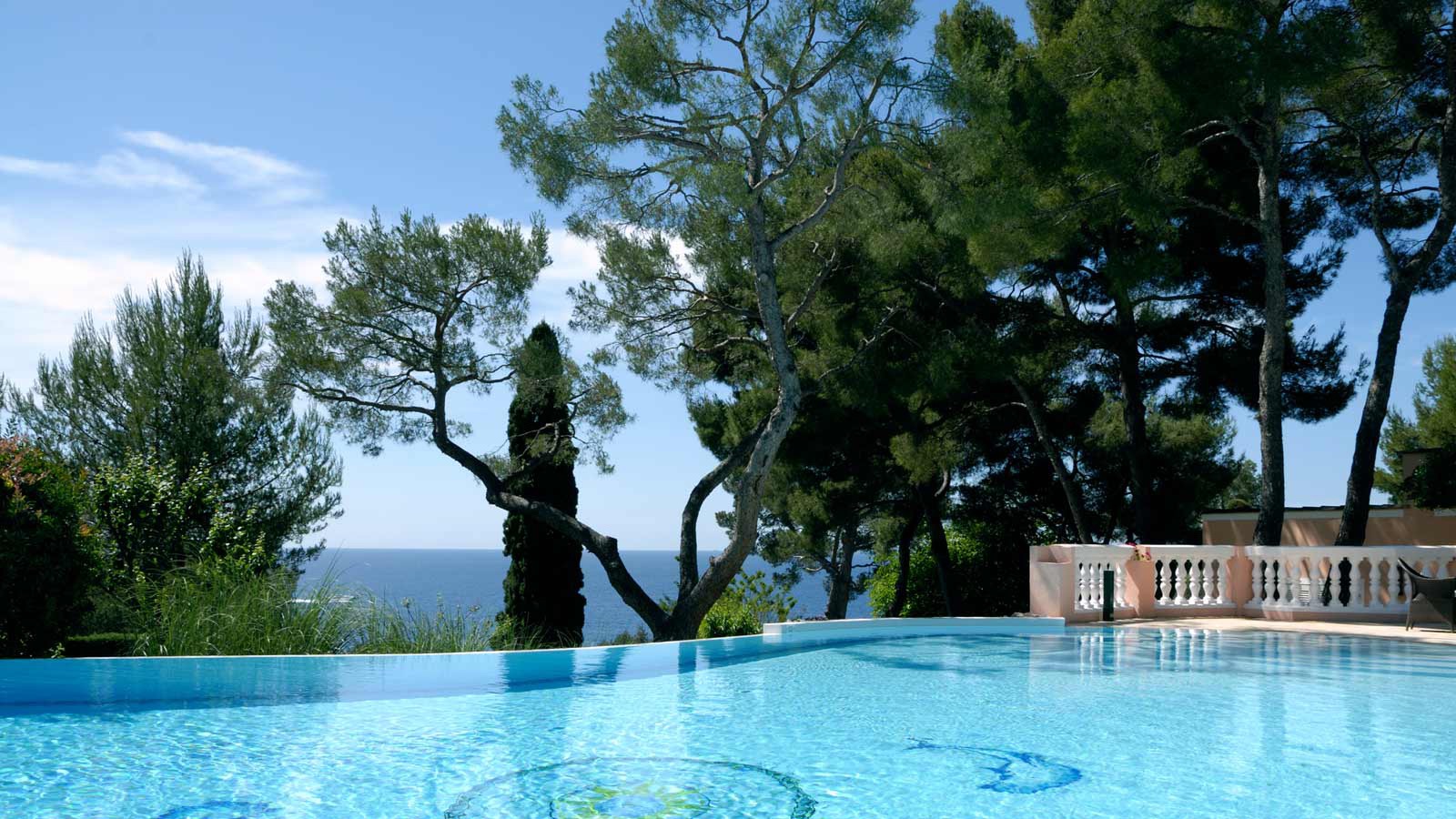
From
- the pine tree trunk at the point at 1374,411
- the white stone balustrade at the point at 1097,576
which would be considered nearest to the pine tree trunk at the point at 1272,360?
the pine tree trunk at the point at 1374,411

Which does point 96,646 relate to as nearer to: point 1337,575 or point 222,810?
point 222,810

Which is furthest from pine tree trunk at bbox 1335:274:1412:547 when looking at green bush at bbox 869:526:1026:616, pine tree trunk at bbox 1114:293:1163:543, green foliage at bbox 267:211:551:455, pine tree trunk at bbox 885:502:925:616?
green foliage at bbox 267:211:551:455

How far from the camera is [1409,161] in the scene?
15.4m

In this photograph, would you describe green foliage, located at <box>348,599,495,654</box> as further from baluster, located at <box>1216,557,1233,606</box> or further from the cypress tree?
baluster, located at <box>1216,557,1233,606</box>

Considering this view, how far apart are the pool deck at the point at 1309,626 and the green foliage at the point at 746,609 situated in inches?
180

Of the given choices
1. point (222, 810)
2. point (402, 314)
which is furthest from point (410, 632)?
point (222, 810)

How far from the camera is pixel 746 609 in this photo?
16.6 meters

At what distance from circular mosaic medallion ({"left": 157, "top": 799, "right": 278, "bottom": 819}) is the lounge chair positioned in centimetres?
1144

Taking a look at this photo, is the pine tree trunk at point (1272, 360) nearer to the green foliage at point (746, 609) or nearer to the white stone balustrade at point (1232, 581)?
the white stone balustrade at point (1232, 581)

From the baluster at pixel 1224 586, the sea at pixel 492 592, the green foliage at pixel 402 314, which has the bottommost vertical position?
the sea at pixel 492 592

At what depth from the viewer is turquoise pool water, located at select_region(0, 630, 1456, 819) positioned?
469 cm

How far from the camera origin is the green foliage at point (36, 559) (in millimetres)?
9156

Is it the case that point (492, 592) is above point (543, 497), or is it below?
below

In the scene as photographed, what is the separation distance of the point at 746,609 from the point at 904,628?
4.39 meters
